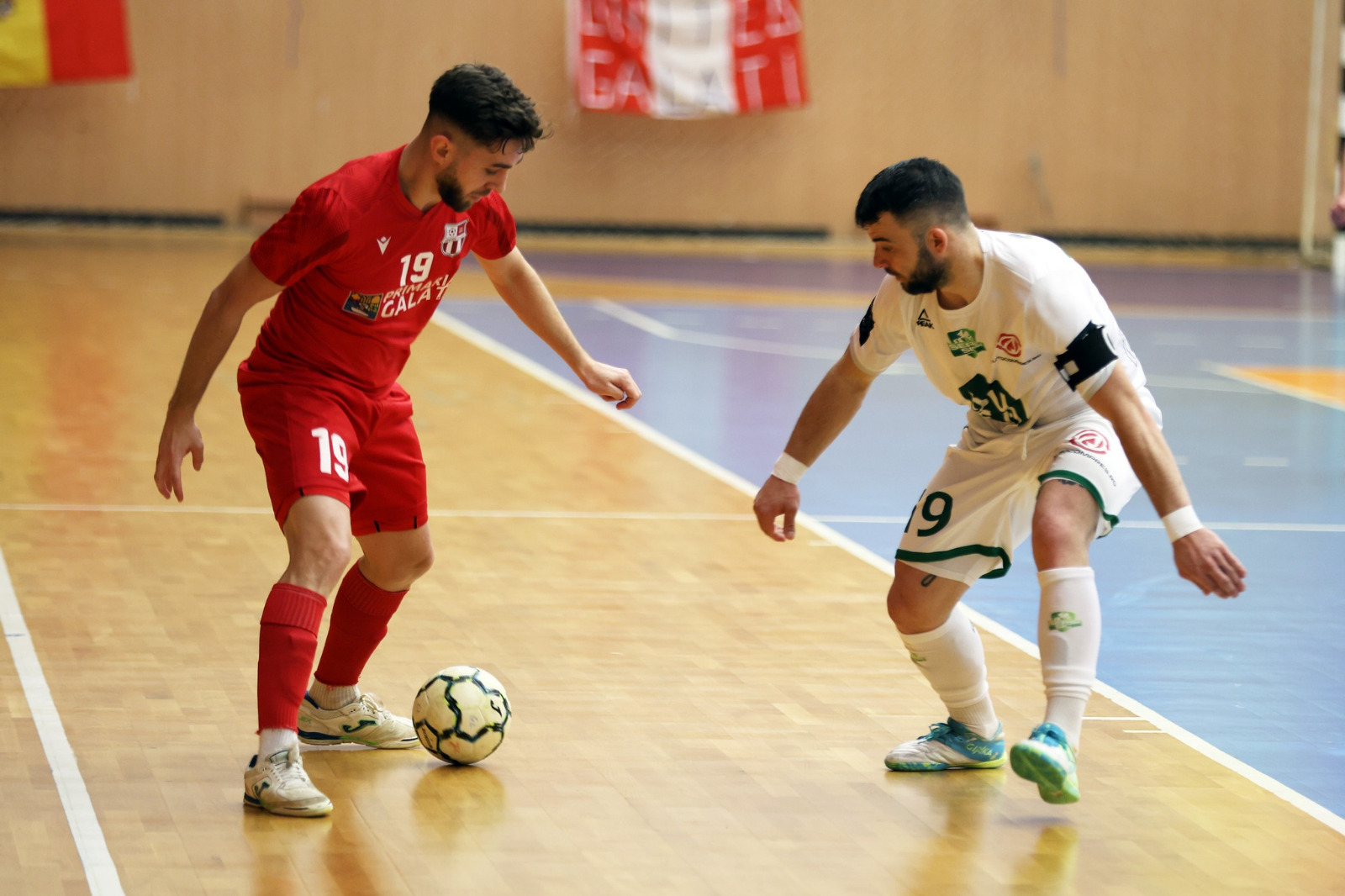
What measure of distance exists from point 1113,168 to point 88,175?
12.1 m

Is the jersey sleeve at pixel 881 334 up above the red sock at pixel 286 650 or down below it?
above

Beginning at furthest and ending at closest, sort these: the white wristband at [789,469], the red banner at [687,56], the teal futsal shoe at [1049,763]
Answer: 1. the red banner at [687,56]
2. the white wristband at [789,469]
3. the teal futsal shoe at [1049,763]

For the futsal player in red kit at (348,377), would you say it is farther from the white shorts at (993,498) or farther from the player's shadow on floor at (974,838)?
the player's shadow on floor at (974,838)

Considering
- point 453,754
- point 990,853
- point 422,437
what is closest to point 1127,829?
point 990,853

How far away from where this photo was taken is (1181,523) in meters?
3.76

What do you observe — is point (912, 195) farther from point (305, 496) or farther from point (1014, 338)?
point (305, 496)

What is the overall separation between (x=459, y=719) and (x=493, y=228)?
1202 millimetres

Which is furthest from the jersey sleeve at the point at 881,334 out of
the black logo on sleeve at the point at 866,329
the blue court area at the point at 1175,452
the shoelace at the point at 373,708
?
the shoelace at the point at 373,708

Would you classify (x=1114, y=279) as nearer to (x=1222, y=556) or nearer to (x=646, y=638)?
(x=646, y=638)

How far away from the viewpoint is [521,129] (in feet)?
12.7

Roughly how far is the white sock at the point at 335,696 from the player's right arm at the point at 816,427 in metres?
1.12

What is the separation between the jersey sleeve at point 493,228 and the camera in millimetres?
4281

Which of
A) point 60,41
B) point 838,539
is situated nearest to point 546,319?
point 838,539

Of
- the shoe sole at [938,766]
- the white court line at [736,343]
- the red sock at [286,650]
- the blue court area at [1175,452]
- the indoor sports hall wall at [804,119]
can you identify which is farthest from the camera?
the indoor sports hall wall at [804,119]
